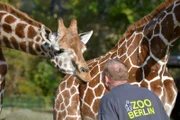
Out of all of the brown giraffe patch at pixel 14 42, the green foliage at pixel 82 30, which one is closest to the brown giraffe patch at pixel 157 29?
the brown giraffe patch at pixel 14 42

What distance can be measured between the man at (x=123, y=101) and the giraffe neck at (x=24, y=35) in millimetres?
2897

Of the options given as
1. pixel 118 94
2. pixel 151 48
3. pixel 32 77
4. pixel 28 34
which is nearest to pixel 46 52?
pixel 28 34

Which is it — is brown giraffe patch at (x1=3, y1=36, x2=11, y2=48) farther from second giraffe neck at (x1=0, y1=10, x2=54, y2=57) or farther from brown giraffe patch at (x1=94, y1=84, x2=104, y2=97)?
brown giraffe patch at (x1=94, y1=84, x2=104, y2=97)

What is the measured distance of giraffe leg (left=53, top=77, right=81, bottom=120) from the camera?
7.50m

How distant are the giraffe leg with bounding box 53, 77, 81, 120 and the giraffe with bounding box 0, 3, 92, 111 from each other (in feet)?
2.02

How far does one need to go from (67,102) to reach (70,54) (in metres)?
0.94

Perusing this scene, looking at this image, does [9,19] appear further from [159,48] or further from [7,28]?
[159,48]

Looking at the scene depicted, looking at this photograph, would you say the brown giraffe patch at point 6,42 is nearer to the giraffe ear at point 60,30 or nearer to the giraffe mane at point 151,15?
the giraffe ear at point 60,30

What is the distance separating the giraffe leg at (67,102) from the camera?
24.6 feet

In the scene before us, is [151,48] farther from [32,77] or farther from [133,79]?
[32,77]

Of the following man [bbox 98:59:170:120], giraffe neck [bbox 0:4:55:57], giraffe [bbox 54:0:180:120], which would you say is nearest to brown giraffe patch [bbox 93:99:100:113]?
giraffe [bbox 54:0:180:120]

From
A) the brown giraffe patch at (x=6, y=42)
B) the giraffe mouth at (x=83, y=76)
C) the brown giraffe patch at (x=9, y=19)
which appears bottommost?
the giraffe mouth at (x=83, y=76)

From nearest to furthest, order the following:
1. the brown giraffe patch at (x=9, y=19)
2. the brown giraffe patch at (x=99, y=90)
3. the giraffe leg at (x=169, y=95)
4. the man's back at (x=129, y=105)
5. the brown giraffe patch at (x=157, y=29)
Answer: the man's back at (x=129, y=105), the giraffe leg at (x=169, y=95), the brown giraffe patch at (x=157, y=29), the brown giraffe patch at (x=99, y=90), the brown giraffe patch at (x=9, y=19)

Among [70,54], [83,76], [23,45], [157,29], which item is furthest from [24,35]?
[157,29]
